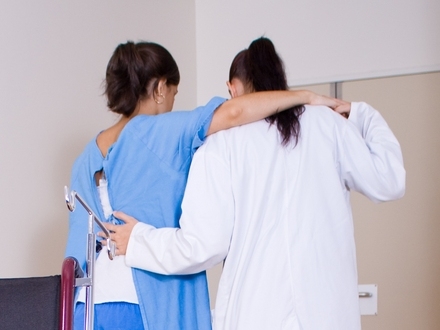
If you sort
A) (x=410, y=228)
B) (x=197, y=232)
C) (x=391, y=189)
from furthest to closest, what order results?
(x=410, y=228) < (x=391, y=189) < (x=197, y=232)

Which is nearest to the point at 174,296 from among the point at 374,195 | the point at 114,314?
the point at 114,314

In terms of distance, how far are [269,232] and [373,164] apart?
12.4 inches

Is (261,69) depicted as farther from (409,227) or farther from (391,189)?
(409,227)

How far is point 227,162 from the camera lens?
1639mm

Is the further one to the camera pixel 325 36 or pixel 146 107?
Result: pixel 325 36

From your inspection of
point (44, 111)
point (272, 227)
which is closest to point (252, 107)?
point (272, 227)

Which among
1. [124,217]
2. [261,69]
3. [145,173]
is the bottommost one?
[124,217]

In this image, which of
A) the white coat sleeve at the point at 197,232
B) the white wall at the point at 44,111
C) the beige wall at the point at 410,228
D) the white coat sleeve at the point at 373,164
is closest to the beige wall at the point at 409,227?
the beige wall at the point at 410,228

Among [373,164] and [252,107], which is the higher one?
[252,107]

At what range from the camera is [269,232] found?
5.29 ft

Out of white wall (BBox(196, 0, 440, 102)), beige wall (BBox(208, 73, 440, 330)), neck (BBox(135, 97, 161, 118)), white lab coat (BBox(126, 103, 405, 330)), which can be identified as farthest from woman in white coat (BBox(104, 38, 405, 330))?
white wall (BBox(196, 0, 440, 102))

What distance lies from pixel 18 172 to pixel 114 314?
905 millimetres

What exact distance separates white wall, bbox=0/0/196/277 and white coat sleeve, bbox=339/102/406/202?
3.84 feet

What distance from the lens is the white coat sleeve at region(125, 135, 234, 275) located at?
5.28ft
